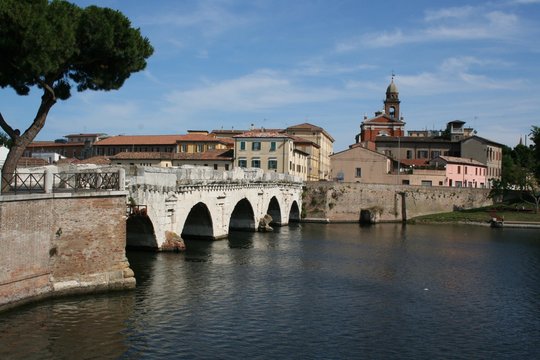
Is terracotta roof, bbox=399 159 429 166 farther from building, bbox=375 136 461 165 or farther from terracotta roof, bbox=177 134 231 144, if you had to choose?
terracotta roof, bbox=177 134 231 144

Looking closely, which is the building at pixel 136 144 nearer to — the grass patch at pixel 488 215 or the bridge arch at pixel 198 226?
the grass patch at pixel 488 215

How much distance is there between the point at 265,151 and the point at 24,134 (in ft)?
196

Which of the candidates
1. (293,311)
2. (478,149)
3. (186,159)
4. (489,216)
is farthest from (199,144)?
(293,311)

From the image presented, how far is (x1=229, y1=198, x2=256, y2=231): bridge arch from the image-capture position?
63.0 m

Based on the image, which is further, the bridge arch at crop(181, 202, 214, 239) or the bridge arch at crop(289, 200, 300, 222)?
the bridge arch at crop(289, 200, 300, 222)

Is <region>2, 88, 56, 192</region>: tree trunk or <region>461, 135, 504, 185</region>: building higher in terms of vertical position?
<region>461, 135, 504, 185</region>: building

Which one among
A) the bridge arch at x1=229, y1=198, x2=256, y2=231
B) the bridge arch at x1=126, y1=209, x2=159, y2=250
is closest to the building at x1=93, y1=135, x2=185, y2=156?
the bridge arch at x1=229, y1=198, x2=256, y2=231

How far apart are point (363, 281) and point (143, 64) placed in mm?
18897

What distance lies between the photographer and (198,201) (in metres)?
46.9

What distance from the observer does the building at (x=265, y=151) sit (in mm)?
88875

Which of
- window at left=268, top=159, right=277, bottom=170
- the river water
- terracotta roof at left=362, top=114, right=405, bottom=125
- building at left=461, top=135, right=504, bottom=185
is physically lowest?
the river water

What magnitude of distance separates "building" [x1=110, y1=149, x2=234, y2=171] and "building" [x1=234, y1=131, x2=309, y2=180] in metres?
2.39

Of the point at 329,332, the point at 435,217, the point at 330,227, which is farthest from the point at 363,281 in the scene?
the point at 435,217

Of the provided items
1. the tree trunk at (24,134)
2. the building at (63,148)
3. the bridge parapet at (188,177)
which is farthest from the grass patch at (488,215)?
the building at (63,148)
